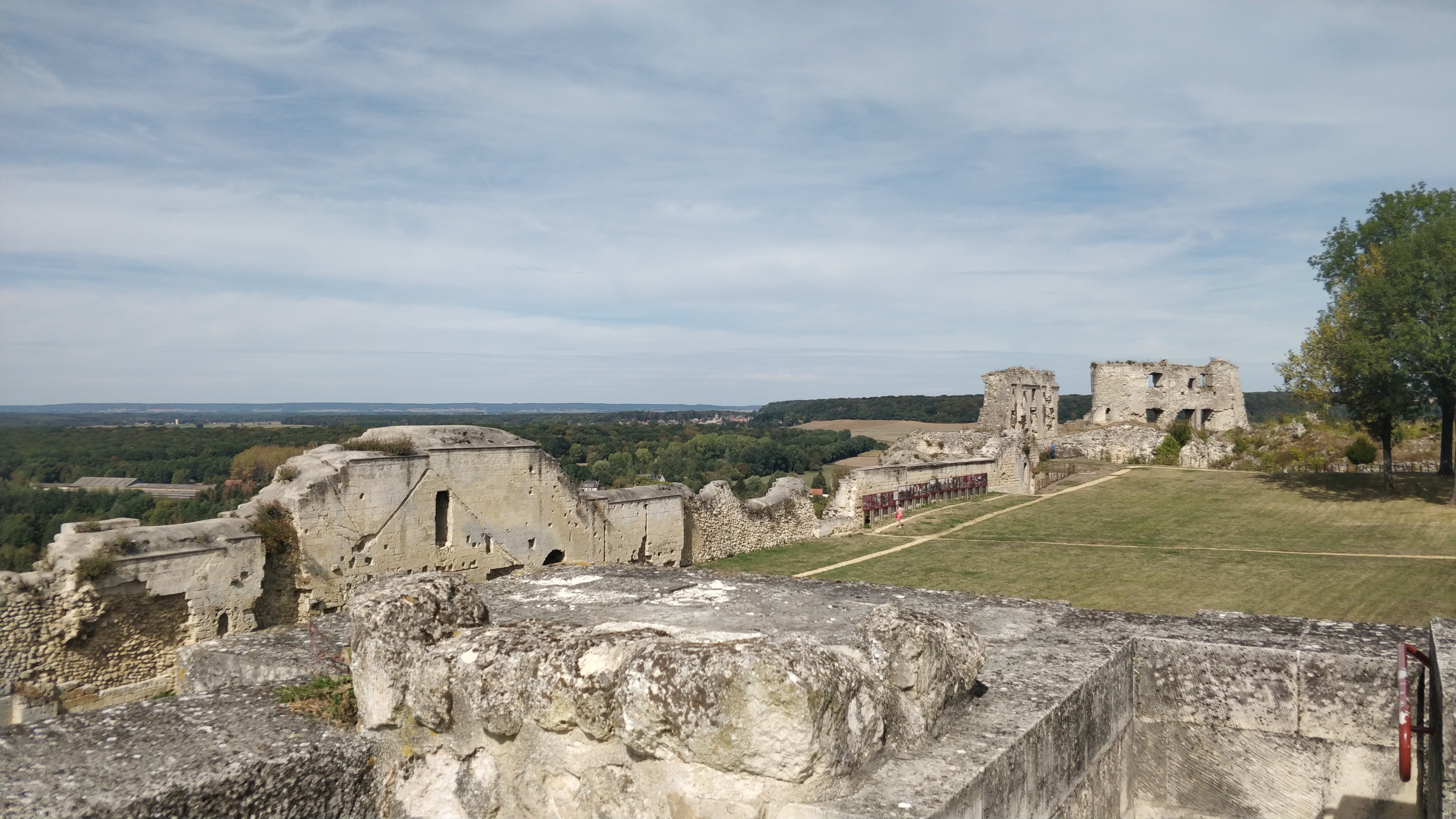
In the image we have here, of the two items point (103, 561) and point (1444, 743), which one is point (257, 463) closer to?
point (103, 561)

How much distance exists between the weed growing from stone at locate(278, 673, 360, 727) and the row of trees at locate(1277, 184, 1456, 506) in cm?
2283

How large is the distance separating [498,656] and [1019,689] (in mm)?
2326

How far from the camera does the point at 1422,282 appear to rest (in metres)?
20.5

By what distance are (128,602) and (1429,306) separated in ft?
82.3

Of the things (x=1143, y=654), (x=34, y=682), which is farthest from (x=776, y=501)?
(x=1143, y=654)

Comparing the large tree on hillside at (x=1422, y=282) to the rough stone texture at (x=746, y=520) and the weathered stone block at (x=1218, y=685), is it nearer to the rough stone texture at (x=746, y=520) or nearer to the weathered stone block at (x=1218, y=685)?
the rough stone texture at (x=746, y=520)

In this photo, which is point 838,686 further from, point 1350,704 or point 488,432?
point 488,432

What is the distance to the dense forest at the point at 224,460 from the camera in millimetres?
22781

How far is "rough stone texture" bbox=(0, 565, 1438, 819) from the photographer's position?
3.16 metres

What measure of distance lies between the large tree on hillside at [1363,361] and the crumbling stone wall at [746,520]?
13444 mm

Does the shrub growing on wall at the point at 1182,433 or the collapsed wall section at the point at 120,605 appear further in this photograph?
the shrub growing on wall at the point at 1182,433

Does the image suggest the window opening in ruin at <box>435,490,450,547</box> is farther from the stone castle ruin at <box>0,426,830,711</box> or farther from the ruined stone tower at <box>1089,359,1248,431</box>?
the ruined stone tower at <box>1089,359,1248,431</box>

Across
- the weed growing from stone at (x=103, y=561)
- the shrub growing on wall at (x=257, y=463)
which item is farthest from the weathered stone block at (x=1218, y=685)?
the shrub growing on wall at (x=257, y=463)

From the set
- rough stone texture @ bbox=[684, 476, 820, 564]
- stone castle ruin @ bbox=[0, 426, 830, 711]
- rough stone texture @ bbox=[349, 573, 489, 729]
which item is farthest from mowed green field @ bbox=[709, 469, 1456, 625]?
rough stone texture @ bbox=[349, 573, 489, 729]
